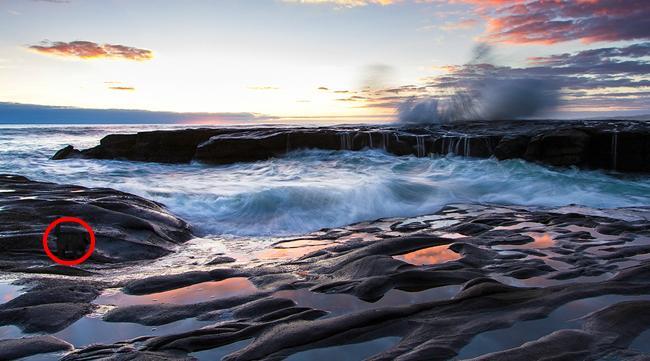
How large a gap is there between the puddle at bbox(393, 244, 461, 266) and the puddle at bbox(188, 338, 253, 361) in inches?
68.5

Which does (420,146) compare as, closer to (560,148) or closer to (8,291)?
(560,148)

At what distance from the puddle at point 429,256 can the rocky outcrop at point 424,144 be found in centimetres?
834

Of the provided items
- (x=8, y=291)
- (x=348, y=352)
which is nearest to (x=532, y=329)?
(x=348, y=352)

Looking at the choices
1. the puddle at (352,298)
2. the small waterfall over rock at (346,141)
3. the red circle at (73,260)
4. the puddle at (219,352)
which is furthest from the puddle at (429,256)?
the small waterfall over rock at (346,141)

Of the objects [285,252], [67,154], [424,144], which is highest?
[424,144]

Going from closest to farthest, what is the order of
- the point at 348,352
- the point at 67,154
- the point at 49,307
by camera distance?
the point at 348,352 → the point at 49,307 → the point at 67,154

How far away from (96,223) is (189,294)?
2.22m

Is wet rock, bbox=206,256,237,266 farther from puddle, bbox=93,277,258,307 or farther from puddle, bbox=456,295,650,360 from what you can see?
puddle, bbox=456,295,650,360

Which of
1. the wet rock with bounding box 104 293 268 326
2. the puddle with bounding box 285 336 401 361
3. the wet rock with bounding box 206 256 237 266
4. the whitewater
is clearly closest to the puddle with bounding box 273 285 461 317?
the wet rock with bounding box 104 293 268 326

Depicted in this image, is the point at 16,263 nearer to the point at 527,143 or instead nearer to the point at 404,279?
the point at 404,279

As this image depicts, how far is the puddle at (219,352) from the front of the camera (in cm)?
204

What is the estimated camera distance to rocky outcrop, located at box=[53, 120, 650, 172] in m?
10.7

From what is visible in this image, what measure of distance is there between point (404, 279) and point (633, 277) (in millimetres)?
1510

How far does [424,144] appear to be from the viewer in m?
12.8
